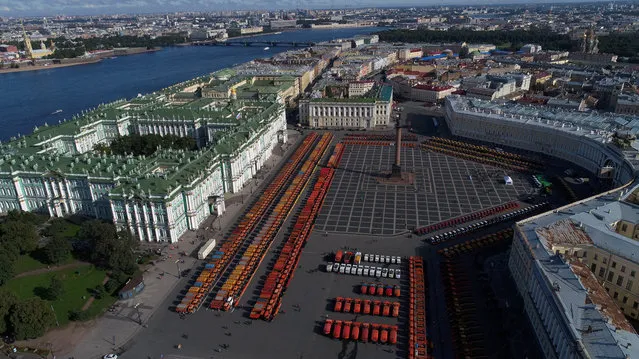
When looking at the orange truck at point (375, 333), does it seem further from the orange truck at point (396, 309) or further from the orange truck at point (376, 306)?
the orange truck at point (396, 309)

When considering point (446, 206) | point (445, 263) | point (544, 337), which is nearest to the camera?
point (544, 337)

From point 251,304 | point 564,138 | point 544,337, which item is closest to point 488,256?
point 544,337

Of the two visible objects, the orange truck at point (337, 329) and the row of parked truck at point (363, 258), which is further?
the row of parked truck at point (363, 258)

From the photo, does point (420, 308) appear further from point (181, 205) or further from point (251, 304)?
point (181, 205)

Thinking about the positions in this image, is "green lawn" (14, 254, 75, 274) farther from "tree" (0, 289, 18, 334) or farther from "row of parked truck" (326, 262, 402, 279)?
"row of parked truck" (326, 262, 402, 279)

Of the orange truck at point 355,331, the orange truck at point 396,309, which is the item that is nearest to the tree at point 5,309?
the orange truck at point 355,331


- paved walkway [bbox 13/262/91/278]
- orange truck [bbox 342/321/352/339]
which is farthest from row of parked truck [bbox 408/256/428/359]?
paved walkway [bbox 13/262/91/278]

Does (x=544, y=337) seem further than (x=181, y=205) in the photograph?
No
